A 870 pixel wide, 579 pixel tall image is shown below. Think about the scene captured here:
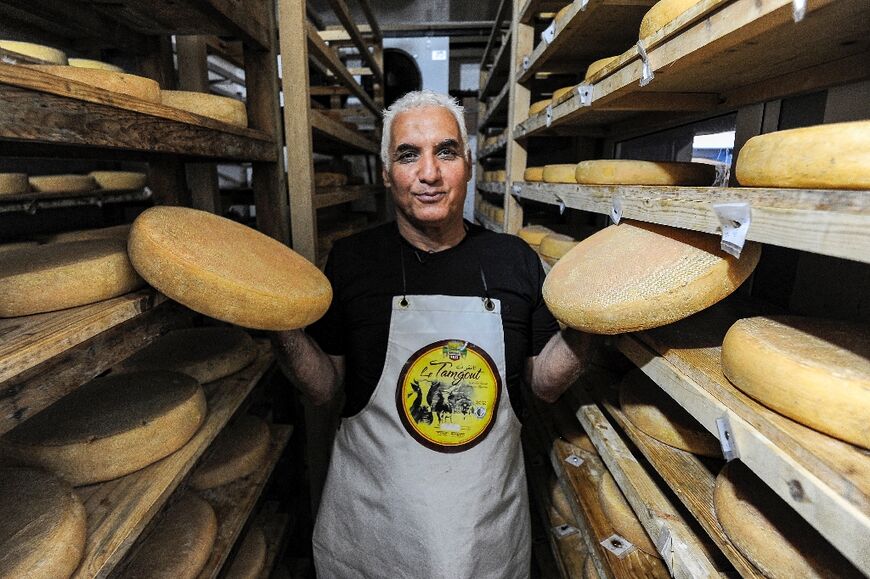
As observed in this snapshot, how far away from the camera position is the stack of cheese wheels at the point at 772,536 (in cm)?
76

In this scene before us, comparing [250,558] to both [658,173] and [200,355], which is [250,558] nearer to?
[200,355]

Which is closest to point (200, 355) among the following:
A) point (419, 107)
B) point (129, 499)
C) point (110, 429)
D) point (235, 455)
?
point (235, 455)

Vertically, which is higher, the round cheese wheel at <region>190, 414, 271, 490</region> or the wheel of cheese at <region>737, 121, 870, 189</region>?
the wheel of cheese at <region>737, 121, 870, 189</region>

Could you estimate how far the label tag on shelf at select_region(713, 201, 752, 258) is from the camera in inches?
28.0

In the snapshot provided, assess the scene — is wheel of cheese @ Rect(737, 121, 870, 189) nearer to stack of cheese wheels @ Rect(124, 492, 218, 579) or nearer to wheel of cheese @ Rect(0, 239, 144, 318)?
wheel of cheese @ Rect(0, 239, 144, 318)

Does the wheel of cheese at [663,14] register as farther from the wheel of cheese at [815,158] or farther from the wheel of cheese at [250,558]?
the wheel of cheese at [250,558]

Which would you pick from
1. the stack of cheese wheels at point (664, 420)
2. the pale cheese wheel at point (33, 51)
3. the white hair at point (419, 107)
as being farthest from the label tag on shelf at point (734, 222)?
the pale cheese wheel at point (33, 51)

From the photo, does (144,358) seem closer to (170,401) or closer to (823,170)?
(170,401)

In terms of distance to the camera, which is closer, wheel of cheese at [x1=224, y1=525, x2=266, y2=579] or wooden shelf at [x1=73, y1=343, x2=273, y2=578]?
wooden shelf at [x1=73, y1=343, x2=273, y2=578]

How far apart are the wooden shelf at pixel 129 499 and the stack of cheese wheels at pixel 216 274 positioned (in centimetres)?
44

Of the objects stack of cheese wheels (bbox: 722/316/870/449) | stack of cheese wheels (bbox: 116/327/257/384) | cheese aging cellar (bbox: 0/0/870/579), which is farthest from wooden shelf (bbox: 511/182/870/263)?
stack of cheese wheels (bbox: 116/327/257/384)

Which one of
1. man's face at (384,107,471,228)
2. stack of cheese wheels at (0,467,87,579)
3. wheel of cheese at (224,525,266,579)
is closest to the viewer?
stack of cheese wheels at (0,467,87,579)

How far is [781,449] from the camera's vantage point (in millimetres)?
647

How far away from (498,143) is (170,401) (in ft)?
11.1
